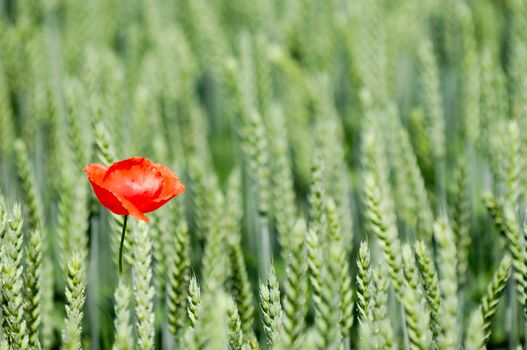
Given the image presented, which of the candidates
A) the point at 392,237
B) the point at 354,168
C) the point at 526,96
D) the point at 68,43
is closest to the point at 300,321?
the point at 392,237

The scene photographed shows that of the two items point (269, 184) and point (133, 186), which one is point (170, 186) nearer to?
point (133, 186)

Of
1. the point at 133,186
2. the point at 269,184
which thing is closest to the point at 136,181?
the point at 133,186

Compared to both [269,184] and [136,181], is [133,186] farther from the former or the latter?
[269,184]

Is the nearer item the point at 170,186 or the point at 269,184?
the point at 170,186

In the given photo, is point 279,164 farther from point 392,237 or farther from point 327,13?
point 327,13

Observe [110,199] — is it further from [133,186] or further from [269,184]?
[269,184]
